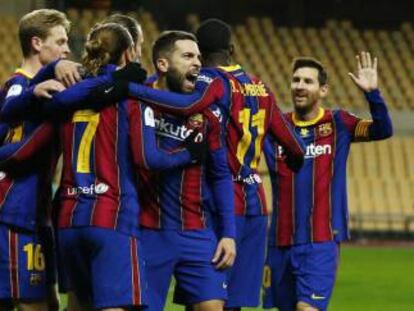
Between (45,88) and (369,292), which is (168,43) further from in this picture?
(369,292)

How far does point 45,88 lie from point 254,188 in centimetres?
163

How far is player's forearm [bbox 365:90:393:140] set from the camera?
8.56 meters

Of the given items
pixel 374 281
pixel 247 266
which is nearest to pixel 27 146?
pixel 247 266

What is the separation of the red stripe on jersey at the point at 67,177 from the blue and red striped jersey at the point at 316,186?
2199 mm

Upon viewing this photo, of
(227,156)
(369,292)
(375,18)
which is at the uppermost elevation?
(375,18)

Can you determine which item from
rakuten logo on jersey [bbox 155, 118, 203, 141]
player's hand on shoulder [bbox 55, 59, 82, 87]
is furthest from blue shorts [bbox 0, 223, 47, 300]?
player's hand on shoulder [bbox 55, 59, 82, 87]

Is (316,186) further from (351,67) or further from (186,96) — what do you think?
(351,67)

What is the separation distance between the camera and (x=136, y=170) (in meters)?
6.76

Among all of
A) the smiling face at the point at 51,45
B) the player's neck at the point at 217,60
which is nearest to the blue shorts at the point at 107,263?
the smiling face at the point at 51,45

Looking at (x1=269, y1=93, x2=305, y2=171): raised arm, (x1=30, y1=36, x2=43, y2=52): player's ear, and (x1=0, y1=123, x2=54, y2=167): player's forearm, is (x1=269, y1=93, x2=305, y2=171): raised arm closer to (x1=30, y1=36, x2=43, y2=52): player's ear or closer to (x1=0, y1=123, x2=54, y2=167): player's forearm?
(x1=30, y1=36, x2=43, y2=52): player's ear

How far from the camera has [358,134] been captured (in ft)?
28.9

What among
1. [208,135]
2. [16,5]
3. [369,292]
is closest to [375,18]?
[16,5]

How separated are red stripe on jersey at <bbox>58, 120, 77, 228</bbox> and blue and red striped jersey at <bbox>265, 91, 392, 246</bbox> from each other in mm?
2199

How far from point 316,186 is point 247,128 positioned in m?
1.07
